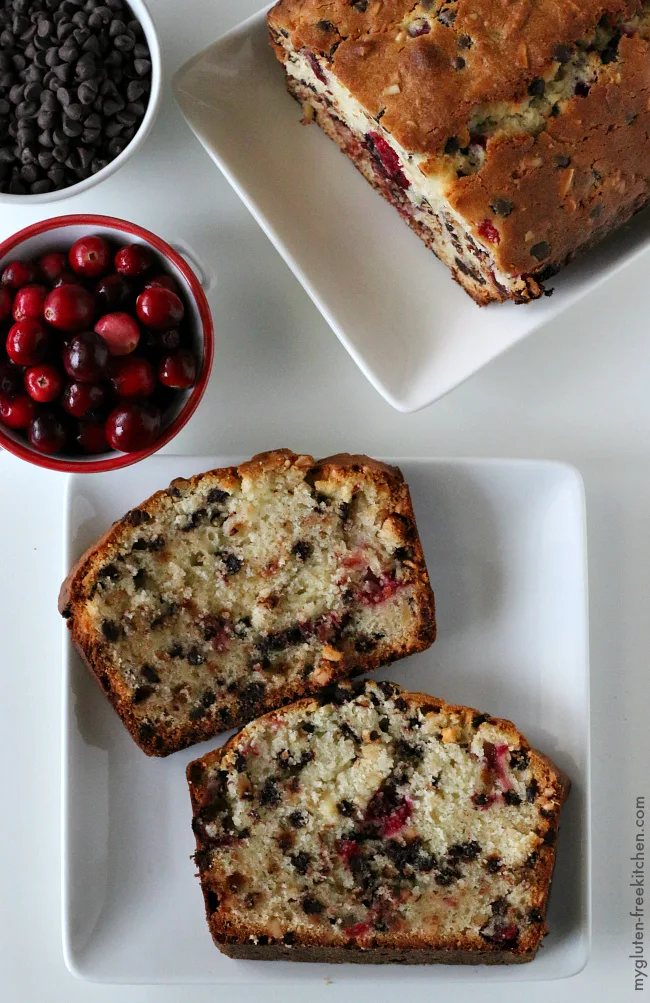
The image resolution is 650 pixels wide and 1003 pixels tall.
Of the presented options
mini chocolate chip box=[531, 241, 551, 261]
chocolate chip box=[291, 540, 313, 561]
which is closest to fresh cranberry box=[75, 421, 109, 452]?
chocolate chip box=[291, 540, 313, 561]

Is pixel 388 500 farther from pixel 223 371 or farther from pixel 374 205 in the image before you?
pixel 374 205

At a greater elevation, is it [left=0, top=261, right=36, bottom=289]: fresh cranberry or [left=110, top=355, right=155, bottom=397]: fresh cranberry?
[left=0, top=261, right=36, bottom=289]: fresh cranberry

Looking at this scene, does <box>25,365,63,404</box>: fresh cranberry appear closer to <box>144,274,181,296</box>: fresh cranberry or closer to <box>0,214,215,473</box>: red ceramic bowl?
<box>0,214,215,473</box>: red ceramic bowl

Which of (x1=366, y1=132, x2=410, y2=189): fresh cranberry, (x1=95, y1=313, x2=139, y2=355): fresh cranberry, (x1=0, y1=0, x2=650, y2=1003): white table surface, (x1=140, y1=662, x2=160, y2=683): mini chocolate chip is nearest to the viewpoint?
(x1=95, y1=313, x2=139, y2=355): fresh cranberry

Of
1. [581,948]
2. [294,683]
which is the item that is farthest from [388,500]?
[581,948]

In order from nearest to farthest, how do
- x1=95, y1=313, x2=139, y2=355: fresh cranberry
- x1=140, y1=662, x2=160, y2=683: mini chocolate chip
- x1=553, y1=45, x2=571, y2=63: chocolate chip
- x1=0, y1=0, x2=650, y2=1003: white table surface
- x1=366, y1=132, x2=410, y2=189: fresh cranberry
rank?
x1=553, y1=45, x2=571, y2=63: chocolate chip
x1=95, y1=313, x2=139, y2=355: fresh cranberry
x1=366, y1=132, x2=410, y2=189: fresh cranberry
x1=140, y1=662, x2=160, y2=683: mini chocolate chip
x1=0, y1=0, x2=650, y2=1003: white table surface
